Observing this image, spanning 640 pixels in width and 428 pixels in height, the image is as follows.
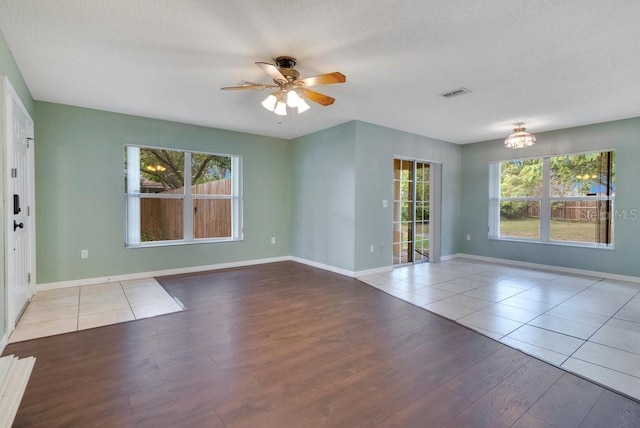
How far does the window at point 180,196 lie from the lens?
4.90 m

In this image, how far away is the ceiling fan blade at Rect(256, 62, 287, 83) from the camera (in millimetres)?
2504

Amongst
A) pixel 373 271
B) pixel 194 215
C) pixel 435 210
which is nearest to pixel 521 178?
pixel 435 210

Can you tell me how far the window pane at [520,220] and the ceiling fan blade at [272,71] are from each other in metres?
5.56

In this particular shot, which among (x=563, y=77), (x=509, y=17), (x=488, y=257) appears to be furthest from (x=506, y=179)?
(x=509, y=17)

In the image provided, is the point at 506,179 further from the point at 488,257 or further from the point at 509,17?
the point at 509,17

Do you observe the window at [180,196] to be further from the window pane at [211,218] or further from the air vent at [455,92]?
the air vent at [455,92]

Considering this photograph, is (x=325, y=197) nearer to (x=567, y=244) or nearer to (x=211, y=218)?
(x=211, y=218)

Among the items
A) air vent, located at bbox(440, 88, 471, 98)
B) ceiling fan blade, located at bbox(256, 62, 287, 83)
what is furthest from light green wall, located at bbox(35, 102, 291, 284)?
air vent, located at bbox(440, 88, 471, 98)

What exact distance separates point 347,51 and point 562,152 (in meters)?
4.97

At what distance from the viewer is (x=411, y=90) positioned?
367cm

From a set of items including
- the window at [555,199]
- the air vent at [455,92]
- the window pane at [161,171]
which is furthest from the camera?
the window at [555,199]

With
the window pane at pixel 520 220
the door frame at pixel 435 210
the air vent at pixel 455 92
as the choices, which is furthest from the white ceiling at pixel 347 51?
the door frame at pixel 435 210

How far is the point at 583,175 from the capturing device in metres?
5.41

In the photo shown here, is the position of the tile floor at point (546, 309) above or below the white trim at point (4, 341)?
below
